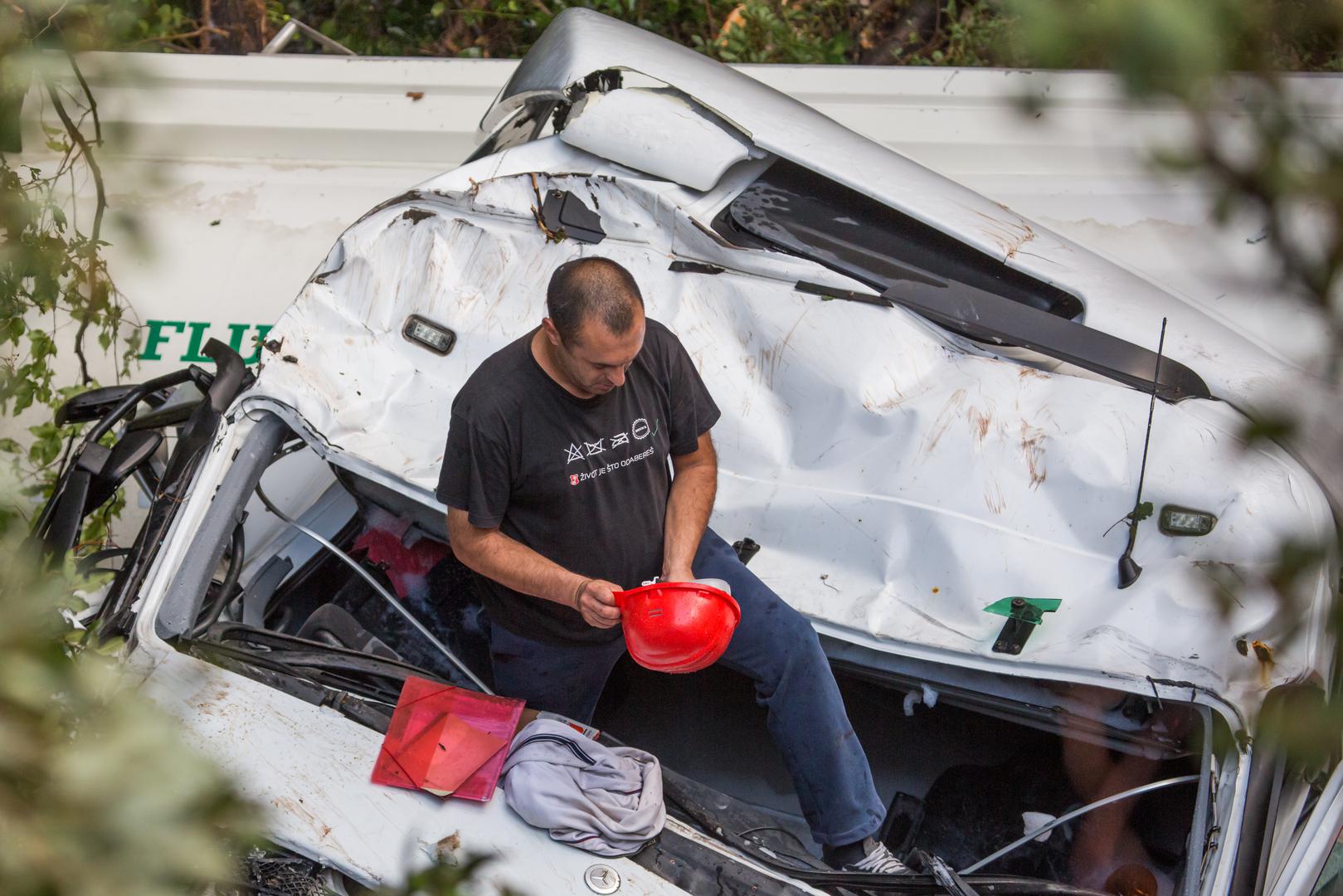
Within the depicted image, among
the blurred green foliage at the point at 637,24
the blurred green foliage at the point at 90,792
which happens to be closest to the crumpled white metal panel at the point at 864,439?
the blurred green foliage at the point at 90,792

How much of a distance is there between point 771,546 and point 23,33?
164cm

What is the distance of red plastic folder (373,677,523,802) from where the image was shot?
1.87 m

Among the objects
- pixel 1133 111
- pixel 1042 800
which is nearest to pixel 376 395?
pixel 1042 800

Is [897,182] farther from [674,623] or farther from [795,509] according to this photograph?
[674,623]

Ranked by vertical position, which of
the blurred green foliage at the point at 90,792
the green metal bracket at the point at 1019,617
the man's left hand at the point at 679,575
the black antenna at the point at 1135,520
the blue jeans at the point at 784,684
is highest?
the blurred green foliage at the point at 90,792

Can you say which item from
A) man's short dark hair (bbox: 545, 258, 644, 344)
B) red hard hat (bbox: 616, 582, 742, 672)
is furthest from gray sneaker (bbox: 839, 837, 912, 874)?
man's short dark hair (bbox: 545, 258, 644, 344)

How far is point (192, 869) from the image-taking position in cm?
68

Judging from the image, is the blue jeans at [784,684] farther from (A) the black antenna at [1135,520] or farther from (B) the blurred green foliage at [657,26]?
(B) the blurred green foliage at [657,26]

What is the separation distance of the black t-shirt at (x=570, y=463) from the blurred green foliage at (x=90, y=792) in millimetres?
1328

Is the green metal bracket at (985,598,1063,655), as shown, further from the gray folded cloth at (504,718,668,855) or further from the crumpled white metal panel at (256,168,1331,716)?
the gray folded cloth at (504,718,668,855)

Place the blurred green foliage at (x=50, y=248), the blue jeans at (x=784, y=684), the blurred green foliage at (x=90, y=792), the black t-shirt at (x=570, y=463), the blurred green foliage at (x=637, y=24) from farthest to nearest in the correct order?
the blurred green foliage at (x=637, y=24), the blue jeans at (x=784, y=684), the black t-shirt at (x=570, y=463), the blurred green foliage at (x=50, y=248), the blurred green foliage at (x=90, y=792)

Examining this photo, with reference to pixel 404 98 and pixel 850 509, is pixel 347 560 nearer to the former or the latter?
pixel 850 509

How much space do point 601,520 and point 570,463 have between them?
5.4 inches

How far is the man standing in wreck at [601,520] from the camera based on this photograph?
2.02 meters
